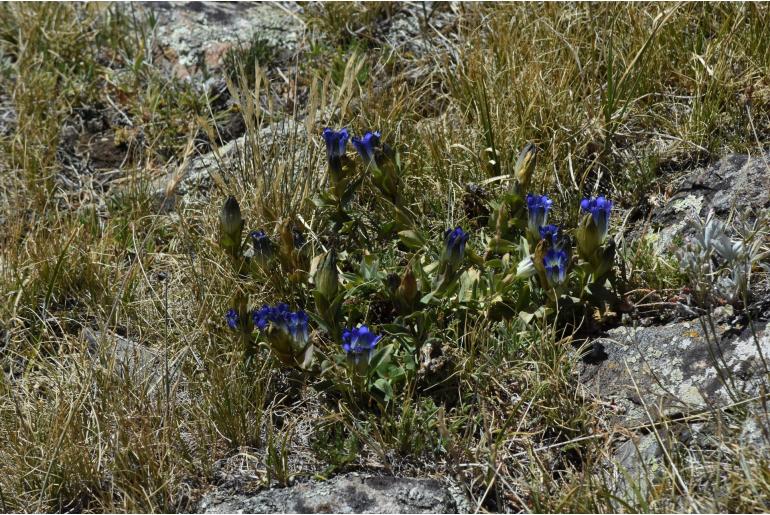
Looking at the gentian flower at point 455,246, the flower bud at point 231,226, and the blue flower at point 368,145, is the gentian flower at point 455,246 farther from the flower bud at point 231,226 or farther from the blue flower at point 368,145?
the flower bud at point 231,226

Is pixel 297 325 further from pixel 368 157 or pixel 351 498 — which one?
pixel 368 157

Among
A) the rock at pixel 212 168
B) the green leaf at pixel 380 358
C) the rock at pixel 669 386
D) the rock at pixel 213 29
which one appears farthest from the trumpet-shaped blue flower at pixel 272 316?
the rock at pixel 213 29

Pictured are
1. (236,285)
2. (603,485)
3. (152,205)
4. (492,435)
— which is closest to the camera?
(603,485)

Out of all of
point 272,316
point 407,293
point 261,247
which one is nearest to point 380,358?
point 407,293

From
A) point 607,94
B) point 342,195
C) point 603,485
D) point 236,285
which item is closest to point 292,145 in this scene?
point 342,195

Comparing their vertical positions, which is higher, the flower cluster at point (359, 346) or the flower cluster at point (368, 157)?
the flower cluster at point (368, 157)

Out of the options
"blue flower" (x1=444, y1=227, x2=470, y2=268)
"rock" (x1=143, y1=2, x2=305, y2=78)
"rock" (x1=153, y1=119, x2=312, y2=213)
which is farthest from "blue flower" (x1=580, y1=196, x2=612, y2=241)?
"rock" (x1=143, y1=2, x2=305, y2=78)

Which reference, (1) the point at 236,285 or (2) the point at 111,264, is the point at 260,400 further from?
(2) the point at 111,264
